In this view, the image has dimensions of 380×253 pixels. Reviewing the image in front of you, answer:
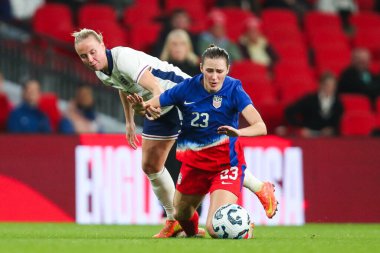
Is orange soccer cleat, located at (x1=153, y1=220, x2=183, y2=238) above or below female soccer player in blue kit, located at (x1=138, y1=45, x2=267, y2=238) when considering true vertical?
below

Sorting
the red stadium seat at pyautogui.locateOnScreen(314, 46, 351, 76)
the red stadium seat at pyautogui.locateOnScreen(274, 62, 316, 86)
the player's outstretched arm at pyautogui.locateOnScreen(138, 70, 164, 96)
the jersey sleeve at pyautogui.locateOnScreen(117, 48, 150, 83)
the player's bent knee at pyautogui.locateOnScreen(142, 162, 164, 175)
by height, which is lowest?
the player's bent knee at pyautogui.locateOnScreen(142, 162, 164, 175)

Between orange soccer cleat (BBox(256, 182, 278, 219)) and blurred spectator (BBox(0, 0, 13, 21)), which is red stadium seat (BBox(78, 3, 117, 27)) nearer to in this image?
blurred spectator (BBox(0, 0, 13, 21))

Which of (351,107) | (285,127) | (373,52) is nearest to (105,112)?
(285,127)

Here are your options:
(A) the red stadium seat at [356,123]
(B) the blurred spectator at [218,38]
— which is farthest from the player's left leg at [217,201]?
(B) the blurred spectator at [218,38]

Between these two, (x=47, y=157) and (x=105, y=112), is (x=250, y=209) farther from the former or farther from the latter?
(x=105, y=112)

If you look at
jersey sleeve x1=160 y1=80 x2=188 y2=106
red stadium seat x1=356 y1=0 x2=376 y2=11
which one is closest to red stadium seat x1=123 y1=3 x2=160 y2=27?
red stadium seat x1=356 y1=0 x2=376 y2=11

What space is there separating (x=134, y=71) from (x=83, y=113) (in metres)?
5.18

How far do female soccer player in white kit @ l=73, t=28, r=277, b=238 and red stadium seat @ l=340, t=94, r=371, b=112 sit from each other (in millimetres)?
6216

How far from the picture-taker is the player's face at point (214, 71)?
28.8 feet

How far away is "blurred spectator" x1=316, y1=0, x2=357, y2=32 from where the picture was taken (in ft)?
64.2

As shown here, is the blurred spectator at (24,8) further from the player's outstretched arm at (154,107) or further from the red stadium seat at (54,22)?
the player's outstretched arm at (154,107)

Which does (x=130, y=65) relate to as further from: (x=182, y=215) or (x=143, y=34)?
(x=143, y=34)

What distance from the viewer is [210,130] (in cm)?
908

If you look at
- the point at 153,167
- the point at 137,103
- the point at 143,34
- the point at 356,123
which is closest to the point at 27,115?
the point at 143,34
